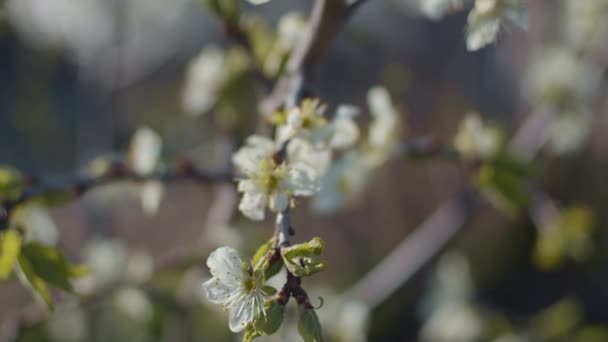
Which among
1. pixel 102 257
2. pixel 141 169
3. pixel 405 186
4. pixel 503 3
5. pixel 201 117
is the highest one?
pixel 503 3

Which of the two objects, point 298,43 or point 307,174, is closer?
point 307,174

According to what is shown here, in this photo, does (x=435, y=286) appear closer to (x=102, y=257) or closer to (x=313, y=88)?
(x=102, y=257)

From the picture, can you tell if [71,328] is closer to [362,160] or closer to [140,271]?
[140,271]

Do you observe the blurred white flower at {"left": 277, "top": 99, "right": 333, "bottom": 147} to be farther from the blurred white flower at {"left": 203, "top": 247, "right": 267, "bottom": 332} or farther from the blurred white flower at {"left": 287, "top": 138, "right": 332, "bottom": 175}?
the blurred white flower at {"left": 203, "top": 247, "right": 267, "bottom": 332}

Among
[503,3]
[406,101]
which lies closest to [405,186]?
[406,101]

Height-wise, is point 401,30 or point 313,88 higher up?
point 313,88

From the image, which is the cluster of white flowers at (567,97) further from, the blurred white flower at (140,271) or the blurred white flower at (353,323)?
the blurred white flower at (140,271)
